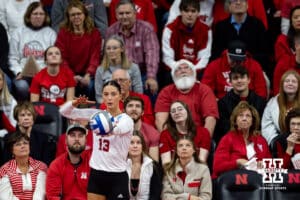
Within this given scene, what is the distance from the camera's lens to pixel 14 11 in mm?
13781

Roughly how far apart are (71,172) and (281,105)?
2607 mm

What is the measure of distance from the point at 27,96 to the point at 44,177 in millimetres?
1905

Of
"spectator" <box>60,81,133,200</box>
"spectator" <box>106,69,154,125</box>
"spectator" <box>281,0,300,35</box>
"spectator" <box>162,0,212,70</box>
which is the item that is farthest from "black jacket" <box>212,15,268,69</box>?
"spectator" <box>60,81,133,200</box>

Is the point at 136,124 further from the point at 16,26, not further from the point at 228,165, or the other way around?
the point at 16,26

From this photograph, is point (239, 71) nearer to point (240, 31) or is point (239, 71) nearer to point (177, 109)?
point (177, 109)

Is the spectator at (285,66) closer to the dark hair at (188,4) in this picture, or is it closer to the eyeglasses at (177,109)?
the dark hair at (188,4)

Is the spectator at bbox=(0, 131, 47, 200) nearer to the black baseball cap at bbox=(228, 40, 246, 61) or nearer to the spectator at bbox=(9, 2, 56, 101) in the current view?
the spectator at bbox=(9, 2, 56, 101)

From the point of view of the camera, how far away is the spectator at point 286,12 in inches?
531

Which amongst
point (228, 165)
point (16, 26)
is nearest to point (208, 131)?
point (228, 165)

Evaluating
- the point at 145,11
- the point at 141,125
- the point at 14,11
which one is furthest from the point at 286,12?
the point at 14,11

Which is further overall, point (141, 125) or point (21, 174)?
point (141, 125)

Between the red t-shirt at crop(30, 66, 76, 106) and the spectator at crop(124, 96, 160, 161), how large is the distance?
4.07 ft

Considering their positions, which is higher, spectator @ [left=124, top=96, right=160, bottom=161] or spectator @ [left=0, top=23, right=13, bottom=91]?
spectator @ [left=0, top=23, right=13, bottom=91]

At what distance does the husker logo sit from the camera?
10922mm
